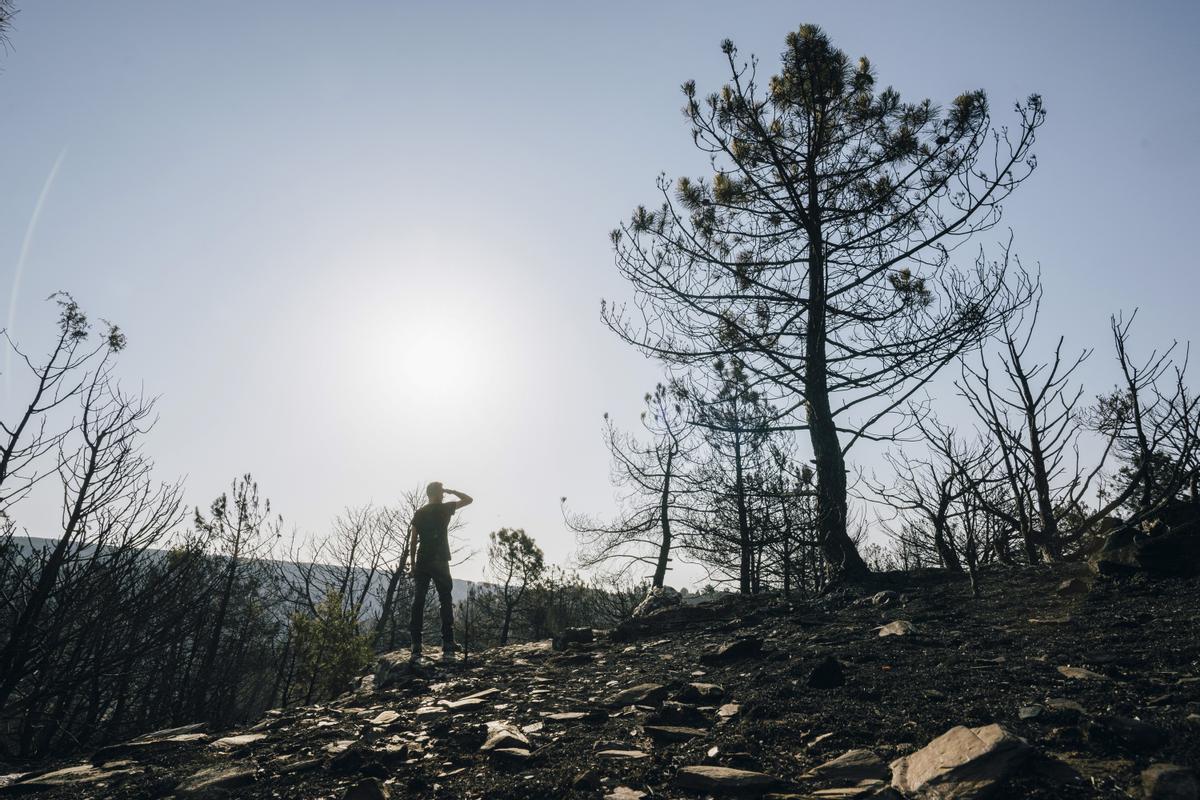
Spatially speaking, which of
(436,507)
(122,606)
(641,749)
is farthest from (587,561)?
(641,749)

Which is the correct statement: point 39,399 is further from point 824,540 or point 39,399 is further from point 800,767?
point 824,540

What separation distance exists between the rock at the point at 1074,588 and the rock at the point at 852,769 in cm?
342

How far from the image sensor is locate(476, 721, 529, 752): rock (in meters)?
2.79

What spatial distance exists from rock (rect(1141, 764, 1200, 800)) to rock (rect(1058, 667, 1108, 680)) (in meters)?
1.04

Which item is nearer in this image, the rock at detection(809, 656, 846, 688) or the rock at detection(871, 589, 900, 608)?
the rock at detection(809, 656, 846, 688)

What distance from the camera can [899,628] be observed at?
13.1 feet

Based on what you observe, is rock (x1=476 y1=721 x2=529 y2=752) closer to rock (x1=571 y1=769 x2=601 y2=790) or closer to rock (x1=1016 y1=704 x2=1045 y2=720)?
rock (x1=571 y1=769 x2=601 y2=790)

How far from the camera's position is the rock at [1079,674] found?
2.46 metres

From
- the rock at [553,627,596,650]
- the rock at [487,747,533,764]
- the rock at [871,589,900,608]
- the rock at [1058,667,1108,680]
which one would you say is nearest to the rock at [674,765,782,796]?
the rock at [487,747,533,764]

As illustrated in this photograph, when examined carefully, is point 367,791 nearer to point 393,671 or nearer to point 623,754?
point 623,754

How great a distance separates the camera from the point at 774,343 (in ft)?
25.0

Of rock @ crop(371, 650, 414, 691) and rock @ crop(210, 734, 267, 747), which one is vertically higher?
rock @ crop(371, 650, 414, 691)

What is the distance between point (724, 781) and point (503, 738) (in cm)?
133

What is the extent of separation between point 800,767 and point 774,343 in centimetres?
617
